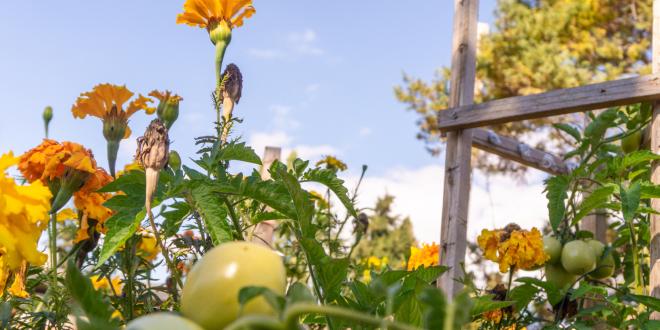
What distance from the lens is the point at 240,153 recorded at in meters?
0.82

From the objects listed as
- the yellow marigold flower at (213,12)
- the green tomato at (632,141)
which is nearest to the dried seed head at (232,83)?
the yellow marigold flower at (213,12)

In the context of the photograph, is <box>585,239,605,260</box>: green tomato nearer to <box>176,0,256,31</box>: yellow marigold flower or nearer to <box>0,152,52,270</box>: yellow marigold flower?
<box>176,0,256,31</box>: yellow marigold flower

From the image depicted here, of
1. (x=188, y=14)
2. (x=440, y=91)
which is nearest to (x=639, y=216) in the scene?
(x=188, y=14)

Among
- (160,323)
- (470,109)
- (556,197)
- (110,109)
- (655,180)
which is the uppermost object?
(470,109)

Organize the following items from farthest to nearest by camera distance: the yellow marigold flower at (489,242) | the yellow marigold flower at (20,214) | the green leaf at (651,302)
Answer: the yellow marigold flower at (489,242), the green leaf at (651,302), the yellow marigold flower at (20,214)

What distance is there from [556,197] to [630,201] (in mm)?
217

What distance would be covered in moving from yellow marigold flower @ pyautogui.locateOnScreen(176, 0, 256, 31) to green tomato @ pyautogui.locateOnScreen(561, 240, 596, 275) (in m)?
1.36

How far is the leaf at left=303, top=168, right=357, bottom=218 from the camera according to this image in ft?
2.54

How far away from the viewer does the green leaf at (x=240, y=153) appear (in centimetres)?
81

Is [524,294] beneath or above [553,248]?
beneath

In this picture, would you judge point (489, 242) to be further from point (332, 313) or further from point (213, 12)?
point (332, 313)

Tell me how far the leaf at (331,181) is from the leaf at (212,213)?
0.44ft

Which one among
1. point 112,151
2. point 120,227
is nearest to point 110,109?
point 112,151

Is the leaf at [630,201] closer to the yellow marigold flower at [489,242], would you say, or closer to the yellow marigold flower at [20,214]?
the yellow marigold flower at [489,242]
